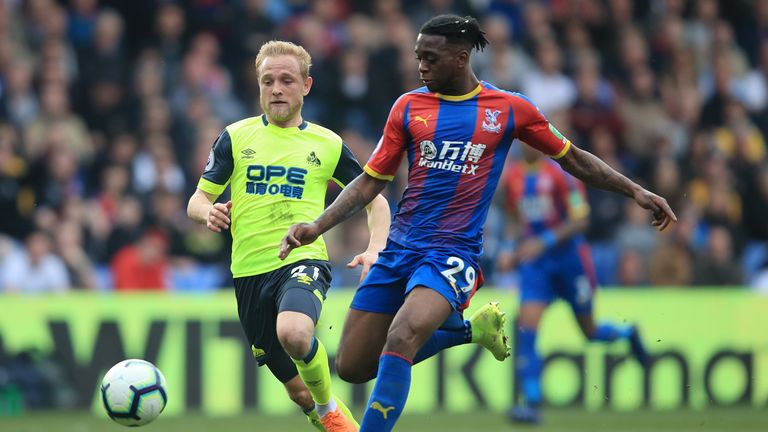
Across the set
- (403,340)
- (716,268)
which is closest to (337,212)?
(403,340)

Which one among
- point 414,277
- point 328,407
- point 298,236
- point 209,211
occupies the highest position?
point 209,211

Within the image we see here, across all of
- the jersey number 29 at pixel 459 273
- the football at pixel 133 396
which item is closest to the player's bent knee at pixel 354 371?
the jersey number 29 at pixel 459 273

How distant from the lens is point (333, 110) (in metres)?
16.4

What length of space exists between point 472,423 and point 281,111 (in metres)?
4.46

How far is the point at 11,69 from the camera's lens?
15336mm

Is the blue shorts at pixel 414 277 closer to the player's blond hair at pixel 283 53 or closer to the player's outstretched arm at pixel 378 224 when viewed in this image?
the player's outstretched arm at pixel 378 224

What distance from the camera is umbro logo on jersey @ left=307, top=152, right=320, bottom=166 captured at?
8.62 metres

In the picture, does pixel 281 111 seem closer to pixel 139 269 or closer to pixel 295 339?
pixel 295 339

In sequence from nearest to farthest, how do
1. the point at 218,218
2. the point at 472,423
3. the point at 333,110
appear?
the point at 218,218
the point at 472,423
the point at 333,110

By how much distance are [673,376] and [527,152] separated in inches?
126

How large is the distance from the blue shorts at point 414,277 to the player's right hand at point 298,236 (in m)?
0.63

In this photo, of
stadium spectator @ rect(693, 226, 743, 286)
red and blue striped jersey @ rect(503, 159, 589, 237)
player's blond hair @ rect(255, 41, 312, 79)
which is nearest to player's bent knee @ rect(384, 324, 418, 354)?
player's blond hair @ rect(255, 41, 312, 79)

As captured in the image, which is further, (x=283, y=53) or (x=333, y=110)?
(x=333, y=110)

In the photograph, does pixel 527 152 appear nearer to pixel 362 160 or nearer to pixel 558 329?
pixel 558 329
